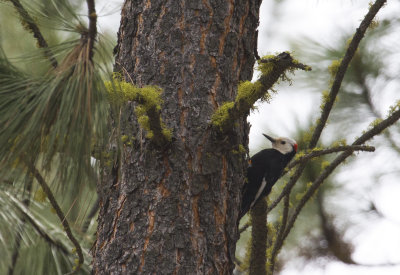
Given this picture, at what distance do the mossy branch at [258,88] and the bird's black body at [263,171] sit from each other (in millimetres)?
1234

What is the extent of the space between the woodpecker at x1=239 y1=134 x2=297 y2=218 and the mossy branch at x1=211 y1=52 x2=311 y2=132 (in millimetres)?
1175

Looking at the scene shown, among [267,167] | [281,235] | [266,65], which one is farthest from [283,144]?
[266,65]

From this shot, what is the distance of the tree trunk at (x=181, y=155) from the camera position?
1559 millimetres

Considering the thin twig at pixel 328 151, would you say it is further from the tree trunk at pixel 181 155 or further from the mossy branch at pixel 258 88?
the mossy branch at pixel 258 88

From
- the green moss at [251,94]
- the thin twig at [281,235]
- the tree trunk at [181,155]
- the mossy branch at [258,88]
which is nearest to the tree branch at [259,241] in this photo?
the thin twig at [281,235]

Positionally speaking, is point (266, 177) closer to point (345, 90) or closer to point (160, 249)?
point (345, 90)

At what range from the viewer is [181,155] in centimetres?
165

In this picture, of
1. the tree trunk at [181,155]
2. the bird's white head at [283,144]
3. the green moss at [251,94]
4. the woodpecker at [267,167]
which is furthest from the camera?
the bird's white head at [283,144]

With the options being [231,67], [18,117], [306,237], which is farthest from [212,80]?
[306,237]

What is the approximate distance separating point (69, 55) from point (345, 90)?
229 centimetres

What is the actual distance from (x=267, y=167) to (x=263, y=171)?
0.04 m

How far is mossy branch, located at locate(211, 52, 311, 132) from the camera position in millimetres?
1314

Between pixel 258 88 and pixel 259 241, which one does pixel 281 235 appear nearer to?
pixel 259 241

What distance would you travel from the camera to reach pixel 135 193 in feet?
5.30
